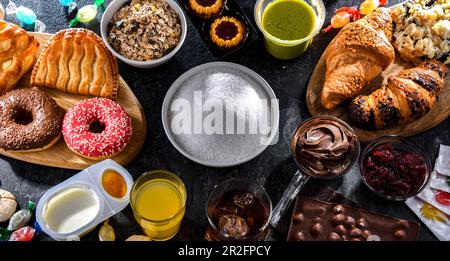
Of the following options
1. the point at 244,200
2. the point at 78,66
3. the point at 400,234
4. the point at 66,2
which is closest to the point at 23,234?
the point at 78,66

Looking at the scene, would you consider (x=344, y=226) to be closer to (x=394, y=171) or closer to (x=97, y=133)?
(x=394, y=171)

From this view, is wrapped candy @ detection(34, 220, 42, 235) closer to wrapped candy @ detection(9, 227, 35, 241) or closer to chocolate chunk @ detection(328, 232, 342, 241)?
wrapped candy @ detection(9, 227, 35, 241)

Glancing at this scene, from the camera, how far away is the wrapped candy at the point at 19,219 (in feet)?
7.55

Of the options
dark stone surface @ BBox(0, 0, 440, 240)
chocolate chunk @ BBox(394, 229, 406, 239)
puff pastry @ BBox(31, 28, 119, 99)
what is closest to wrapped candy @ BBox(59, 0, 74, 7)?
puff pastry @ BBox(31, 28, 119, 99)

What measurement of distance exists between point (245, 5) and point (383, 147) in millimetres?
764

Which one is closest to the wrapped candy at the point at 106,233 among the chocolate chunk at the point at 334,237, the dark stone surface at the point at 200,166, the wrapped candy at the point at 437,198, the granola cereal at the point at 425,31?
the dark stone surface at the point at 200,166

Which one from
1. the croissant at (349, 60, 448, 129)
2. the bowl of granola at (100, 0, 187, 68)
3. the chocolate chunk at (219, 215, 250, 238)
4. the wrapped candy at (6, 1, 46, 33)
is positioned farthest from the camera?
the wrapped candy at (6, 1, 46, 33)

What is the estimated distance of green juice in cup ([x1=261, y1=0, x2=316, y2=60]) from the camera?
246cm

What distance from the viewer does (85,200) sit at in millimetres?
2287

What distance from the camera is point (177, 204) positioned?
2.26m

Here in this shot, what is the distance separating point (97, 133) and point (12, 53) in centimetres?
42

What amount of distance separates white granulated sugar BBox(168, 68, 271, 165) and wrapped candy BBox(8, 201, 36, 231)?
57 cm
